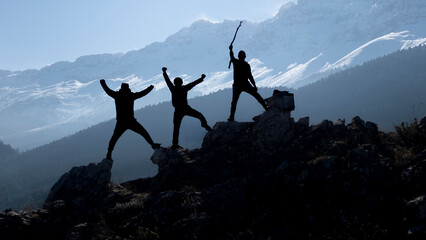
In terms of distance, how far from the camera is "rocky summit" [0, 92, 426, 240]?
357 inches

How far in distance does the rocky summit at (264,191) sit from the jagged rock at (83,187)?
41 millimetres

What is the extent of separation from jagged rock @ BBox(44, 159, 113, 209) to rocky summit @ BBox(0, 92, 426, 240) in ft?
0.13

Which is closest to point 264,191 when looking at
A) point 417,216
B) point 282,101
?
point 417,216

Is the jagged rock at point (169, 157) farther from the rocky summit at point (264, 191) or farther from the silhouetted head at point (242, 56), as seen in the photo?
the silhouetted head at point (242, 56)

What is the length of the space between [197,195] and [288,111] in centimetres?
517

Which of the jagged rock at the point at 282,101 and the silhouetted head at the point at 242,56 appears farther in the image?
the silhouetted head at the point at 242,56

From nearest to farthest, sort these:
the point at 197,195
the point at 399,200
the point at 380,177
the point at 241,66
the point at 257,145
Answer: the point at 399,200 < the point at 380,177 < the point at 197,195 < the point at 257,145 < the point at 241,66

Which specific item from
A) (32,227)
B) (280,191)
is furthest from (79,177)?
(280,191)

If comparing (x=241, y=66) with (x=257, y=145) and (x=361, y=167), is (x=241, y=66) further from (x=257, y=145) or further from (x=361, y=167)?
(x=361, y=167)

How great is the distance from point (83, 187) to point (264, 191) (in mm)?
6754

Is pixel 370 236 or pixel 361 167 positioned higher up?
pixel 361 167

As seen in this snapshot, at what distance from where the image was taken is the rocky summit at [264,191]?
29.8ft

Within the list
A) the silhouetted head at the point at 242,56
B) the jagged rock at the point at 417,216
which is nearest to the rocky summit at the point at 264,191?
the jagged rock at the point at 417,216

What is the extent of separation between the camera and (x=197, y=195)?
10836 millimetres
